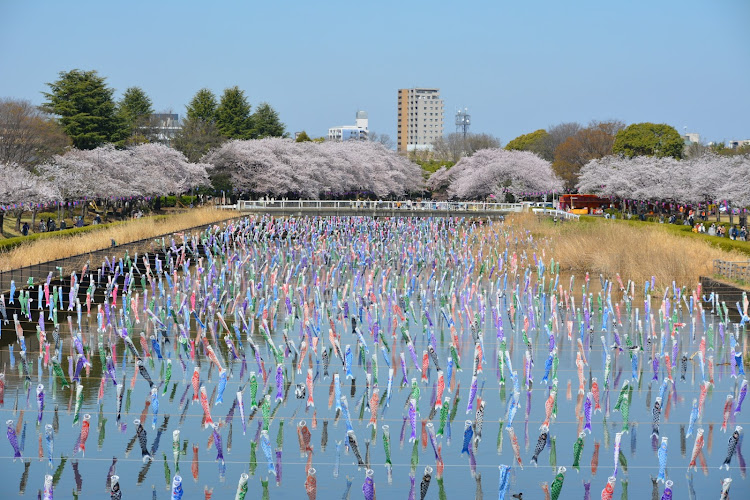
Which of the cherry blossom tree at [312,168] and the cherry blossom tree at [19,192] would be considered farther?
the cherry blossom tree at [312,168]

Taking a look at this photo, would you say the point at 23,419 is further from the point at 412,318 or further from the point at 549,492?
the point at 412,318

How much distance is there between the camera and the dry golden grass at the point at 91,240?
34.1m

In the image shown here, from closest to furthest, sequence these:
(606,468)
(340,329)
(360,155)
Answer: (606,468), (340,329), (360,155)

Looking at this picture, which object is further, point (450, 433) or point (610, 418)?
point (610, 418)

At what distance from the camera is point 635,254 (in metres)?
39.0

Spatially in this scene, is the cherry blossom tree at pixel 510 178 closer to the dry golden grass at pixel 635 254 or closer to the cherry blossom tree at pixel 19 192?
the dry golden grass at pixel 635 254

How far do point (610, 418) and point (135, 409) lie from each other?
342 inches

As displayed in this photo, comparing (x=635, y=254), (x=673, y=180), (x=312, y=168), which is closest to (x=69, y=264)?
(x=635, y=254)

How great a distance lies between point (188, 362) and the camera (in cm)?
2344

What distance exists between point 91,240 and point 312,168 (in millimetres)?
58672

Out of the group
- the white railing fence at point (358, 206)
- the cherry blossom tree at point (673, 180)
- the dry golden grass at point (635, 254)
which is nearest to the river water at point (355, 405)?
the dry golden grass at point (635, 254)

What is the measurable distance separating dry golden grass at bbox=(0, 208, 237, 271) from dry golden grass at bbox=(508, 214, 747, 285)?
63.2 feet

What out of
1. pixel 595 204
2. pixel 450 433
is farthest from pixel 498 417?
pixel 595 204

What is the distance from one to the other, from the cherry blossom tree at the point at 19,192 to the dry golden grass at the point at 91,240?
415 centimetres
